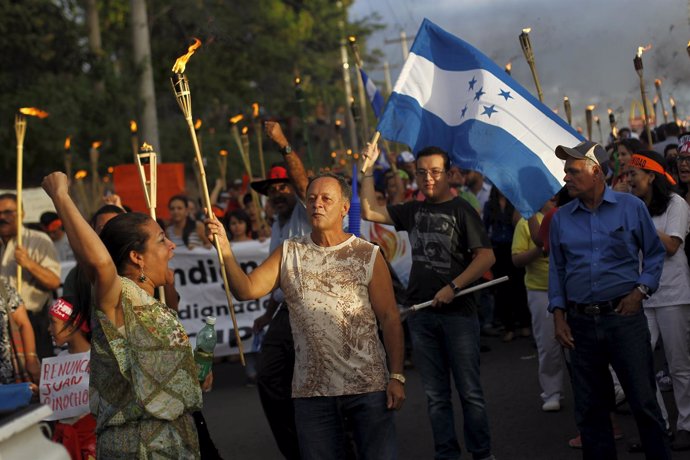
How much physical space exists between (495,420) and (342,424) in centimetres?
356

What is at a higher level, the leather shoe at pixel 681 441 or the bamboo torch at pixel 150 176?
the bamboo torch at pixel 150 176

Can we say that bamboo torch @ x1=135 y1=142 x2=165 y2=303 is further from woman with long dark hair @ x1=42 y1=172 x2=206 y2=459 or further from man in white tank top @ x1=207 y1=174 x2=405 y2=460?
woman with long dark hair @ x1=42 y1=172 x2=206 y2=459

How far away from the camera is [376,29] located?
44.1 m

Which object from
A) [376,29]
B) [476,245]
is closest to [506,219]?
[476,245]

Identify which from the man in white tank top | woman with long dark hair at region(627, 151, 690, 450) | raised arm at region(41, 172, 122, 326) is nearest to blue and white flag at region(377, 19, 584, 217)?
woman with long dark hair at region(627, 151, 690, 450)

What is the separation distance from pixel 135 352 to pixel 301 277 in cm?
109

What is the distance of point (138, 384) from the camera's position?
453 cm

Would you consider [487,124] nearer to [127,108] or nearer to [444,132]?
[444,132]

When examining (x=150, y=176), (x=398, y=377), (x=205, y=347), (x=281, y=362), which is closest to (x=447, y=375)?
(x=281, y=362)

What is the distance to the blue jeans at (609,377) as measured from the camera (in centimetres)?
632

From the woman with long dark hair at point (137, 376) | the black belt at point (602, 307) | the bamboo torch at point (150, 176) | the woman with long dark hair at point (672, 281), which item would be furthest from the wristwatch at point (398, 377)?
the woman with long dark hair at point (672, 281)

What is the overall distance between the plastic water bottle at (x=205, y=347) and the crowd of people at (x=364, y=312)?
0.12 metres

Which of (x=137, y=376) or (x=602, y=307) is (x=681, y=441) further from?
(x=137, y=376)

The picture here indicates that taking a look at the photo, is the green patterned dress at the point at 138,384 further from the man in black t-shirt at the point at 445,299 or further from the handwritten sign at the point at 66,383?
the man in black t-shirt at the point at 445,299
